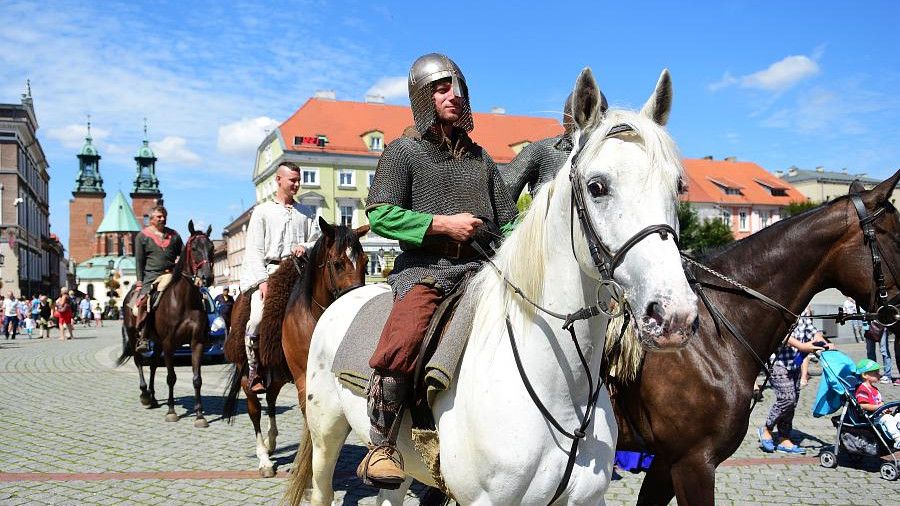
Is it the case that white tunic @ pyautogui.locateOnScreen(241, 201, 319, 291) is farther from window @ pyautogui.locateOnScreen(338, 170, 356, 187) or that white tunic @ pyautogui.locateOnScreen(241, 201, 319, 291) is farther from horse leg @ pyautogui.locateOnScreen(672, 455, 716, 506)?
window @ pyautogui.locateOnScreen(338, 170, 356, 187)

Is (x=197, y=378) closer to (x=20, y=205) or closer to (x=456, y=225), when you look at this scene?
(x=456, y=225)

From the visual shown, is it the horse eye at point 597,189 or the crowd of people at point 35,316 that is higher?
the horse eye at point 597,189

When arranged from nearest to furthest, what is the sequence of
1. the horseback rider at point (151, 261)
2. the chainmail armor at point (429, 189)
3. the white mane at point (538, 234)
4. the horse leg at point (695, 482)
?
1. the white mane at point (538, 234)
2. the chainmail armor at point (429, 189)
3. the horse leg at point (695, 482)
4. the horseback rider at point (151, 261)

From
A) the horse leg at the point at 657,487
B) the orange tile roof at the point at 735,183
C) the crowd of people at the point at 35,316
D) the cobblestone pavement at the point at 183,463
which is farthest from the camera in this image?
the orange tile roof at the point at 735,183

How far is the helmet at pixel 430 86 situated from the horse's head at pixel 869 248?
2853mm

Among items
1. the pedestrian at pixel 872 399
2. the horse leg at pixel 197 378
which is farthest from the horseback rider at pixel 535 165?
the horse leg at pixel 197 378

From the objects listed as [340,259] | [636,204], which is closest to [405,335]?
[636,204]

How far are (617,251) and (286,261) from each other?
4.84 m

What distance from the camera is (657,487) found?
13.4ft

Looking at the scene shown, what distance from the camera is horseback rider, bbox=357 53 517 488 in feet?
9.44

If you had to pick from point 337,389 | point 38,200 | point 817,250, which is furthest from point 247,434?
point 38,200

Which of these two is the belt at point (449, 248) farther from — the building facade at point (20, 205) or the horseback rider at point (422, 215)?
the building facade at point (20, 205)

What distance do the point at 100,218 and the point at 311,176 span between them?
82544mm

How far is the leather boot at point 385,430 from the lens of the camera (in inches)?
113
